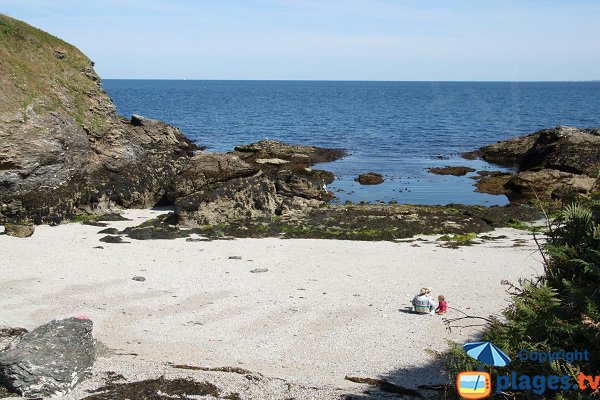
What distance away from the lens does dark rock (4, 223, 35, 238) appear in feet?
84.0

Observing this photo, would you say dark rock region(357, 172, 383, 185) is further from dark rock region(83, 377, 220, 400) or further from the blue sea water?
dark rock region(83, 377, 220, 400)

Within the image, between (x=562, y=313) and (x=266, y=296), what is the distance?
11.1 m

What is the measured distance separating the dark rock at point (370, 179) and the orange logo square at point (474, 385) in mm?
36024

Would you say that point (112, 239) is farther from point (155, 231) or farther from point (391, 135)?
point (391, 135)

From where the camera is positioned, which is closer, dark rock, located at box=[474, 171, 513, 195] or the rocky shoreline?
the rocky shoreline

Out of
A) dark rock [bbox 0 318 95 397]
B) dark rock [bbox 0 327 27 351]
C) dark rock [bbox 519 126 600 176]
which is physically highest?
dark rock [bbox 519 126 600 176]

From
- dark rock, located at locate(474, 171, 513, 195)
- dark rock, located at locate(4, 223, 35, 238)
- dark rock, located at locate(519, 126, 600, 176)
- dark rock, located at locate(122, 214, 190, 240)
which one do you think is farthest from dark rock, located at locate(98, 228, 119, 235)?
dark rock, located at locate(519, 126, 600, 176)

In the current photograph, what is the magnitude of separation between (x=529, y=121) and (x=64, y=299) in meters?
92.1

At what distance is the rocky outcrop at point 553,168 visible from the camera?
36688mm

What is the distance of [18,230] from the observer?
25.7 meters

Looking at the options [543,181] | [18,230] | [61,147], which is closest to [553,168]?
[543,181]

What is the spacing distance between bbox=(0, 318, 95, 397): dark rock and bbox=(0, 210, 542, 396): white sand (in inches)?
47.6

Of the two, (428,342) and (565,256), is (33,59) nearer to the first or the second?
(428,342)

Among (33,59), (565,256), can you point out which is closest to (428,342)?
(565,256)
